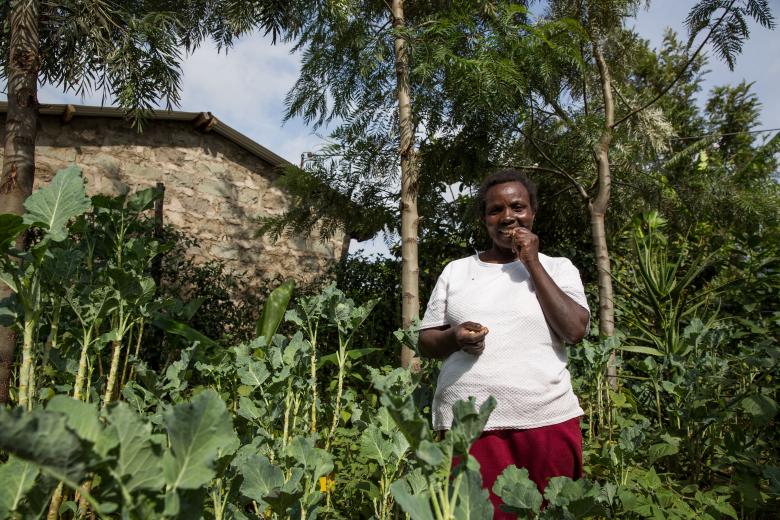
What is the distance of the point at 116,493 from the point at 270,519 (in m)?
1.08

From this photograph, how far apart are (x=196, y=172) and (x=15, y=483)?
7773 millimetres

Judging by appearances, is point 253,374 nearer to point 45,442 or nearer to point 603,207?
point 45,442

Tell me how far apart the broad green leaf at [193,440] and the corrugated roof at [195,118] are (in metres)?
6.16

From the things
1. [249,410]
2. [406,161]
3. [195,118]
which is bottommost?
[249,410]

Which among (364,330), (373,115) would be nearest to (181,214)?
(364,330)

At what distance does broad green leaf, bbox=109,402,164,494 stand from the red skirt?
1219 mm

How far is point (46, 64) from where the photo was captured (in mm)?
2988

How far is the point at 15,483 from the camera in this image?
76cm

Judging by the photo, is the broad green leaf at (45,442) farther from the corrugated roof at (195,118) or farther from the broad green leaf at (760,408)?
the corrugated roof at (195,118)

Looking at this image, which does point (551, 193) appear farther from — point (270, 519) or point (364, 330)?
point (270, 519)

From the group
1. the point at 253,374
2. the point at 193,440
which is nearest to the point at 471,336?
the point at 253,374

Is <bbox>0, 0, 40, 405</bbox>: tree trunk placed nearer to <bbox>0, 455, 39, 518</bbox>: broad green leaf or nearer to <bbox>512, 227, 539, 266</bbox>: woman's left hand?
<bbox>0, 455, 39, 518</bbox>: broad green leaf

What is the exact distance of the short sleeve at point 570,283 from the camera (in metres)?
1.81

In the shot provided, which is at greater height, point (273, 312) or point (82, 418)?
point (273, 312)
